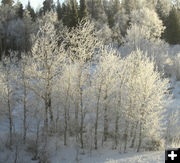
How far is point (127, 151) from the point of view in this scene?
1880cm


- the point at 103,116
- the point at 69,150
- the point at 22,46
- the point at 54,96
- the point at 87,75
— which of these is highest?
the point at 22,46

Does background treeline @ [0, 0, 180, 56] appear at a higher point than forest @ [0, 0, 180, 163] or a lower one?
higher

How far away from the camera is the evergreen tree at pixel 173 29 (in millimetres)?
48000

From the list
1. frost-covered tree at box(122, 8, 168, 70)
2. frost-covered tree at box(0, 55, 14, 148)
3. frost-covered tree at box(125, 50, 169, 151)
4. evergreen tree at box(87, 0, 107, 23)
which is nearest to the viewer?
frost-covered tree at box(125, 50, 169, 151)

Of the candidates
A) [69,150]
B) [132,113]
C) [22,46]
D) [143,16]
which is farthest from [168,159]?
[22,46]

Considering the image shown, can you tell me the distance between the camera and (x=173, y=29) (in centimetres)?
4844

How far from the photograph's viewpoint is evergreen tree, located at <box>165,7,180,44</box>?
48.0m

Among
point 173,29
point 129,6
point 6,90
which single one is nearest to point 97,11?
point 129,6

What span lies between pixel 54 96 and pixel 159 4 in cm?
4767

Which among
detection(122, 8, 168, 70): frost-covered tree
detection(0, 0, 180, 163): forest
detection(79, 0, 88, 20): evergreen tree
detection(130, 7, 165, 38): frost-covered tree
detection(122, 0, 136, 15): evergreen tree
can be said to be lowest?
detection(0, 0, 180, 163): forest

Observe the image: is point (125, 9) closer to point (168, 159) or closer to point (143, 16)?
point (143, 16)

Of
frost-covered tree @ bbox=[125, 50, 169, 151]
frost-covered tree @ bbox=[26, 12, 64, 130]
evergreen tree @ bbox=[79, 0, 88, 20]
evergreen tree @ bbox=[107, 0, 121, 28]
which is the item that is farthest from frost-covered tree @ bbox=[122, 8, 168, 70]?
frost-covered tree @ bbox=[26, 12, 64, 130]

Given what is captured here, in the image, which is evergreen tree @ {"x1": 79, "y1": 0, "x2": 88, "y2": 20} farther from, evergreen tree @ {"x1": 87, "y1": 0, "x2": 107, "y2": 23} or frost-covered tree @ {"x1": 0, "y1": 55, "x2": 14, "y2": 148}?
frost-covered tree @ {"x1": 0, "y1": 55, "x2": 14, "y2": 148}

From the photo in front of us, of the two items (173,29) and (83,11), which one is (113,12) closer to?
(83,11)
